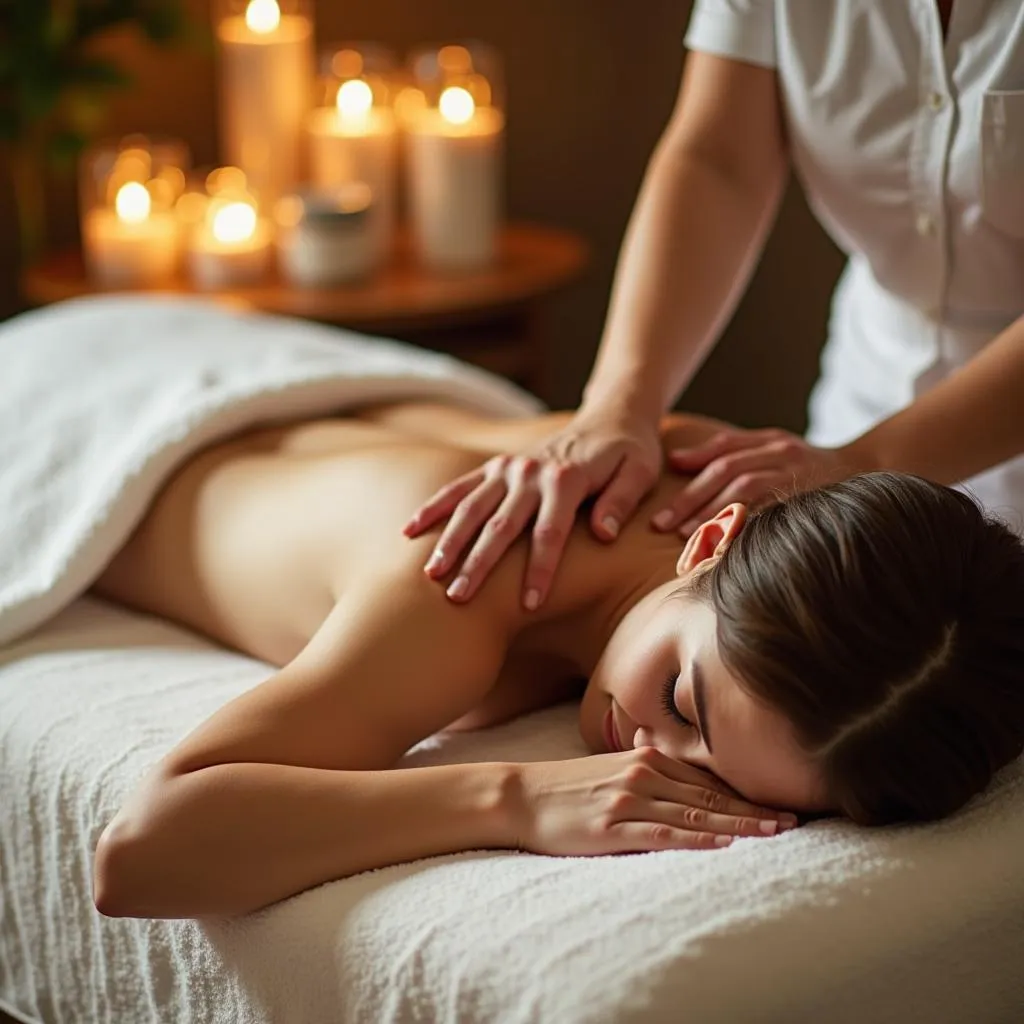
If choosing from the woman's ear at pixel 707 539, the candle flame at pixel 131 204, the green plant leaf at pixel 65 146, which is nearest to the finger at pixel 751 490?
the woman's ear at pixel 707 539

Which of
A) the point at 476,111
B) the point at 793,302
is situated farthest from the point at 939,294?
the point at 793,302

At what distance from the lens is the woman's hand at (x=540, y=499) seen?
4.72 feet

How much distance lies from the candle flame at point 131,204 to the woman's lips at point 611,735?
1923 mm

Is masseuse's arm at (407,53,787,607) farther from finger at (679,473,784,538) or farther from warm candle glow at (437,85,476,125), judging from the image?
warm candle glow at (437,85,476,125)

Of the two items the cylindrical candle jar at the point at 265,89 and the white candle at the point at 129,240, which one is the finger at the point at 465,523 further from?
the cylindrical candle jar at the point at 265,89

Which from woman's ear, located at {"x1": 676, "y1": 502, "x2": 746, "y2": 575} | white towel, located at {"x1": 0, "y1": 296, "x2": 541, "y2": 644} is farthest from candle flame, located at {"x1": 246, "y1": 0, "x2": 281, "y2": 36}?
woman's ear, located at {"x1": 676, "y1": 502, "x2": 746, "y2": 575}

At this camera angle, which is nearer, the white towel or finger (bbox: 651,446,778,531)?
finger (bbox: 651,446,778,531)

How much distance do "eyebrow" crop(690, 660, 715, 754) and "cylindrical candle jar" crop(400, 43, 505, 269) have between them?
6.38 feet

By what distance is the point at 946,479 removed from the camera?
5.06 feet

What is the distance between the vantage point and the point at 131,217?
116 inches

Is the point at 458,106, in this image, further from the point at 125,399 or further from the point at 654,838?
the point at 654,838

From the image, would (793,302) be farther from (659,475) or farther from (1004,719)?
(1004,719)

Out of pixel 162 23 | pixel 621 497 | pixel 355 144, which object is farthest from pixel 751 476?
pixel 162 23

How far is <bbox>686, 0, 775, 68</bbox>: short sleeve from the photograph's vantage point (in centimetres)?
172
